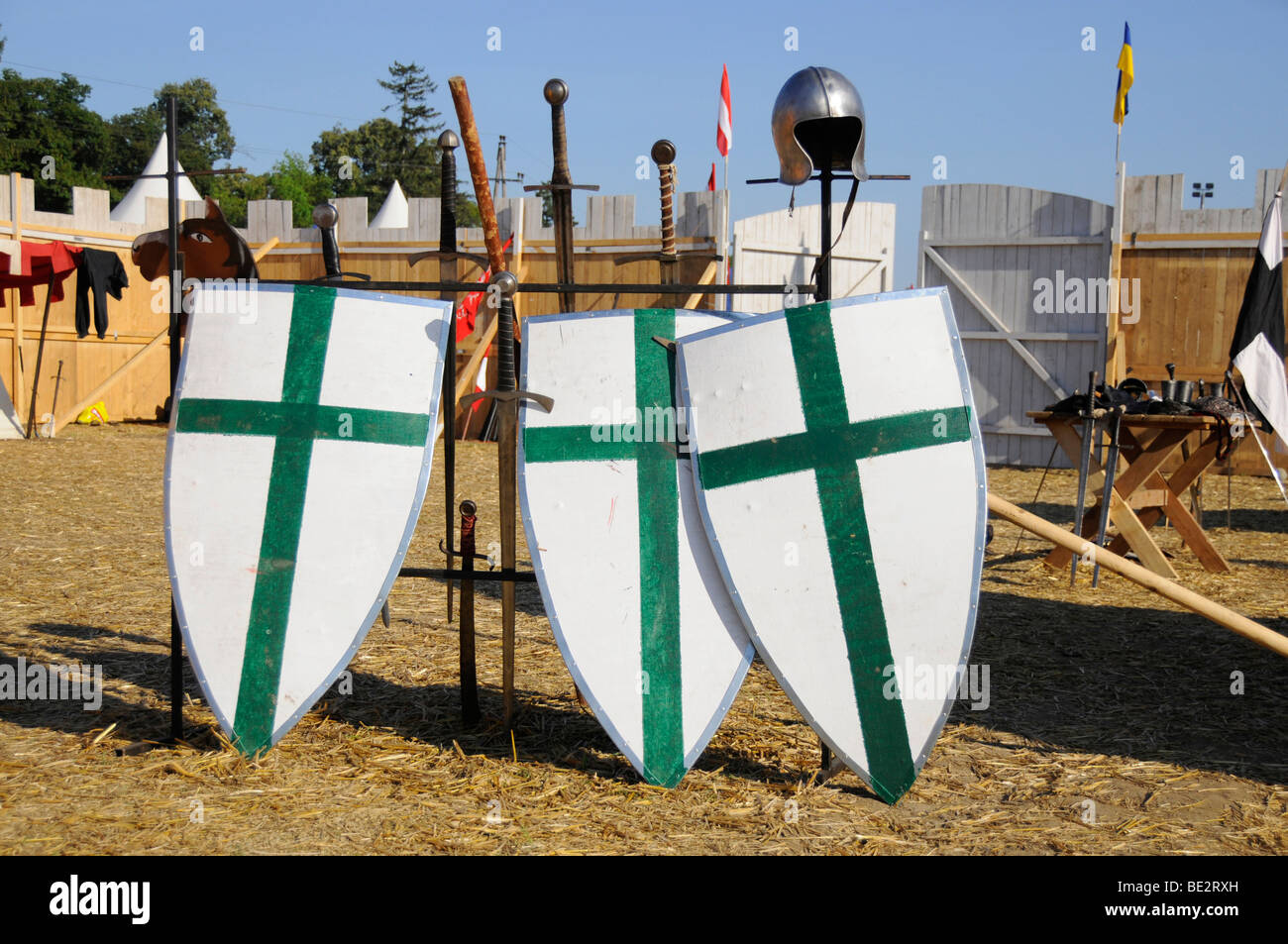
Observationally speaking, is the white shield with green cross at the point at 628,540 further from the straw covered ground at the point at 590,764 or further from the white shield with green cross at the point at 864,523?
the straw covered ground at the point at 590,764

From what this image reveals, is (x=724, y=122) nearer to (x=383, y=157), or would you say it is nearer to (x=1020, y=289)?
(x=1020, y=289)

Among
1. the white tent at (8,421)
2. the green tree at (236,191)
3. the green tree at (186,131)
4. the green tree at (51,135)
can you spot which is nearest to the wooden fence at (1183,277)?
the white tent at (8,421)

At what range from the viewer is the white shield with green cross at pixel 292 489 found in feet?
9.61

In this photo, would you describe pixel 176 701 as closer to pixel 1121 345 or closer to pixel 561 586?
pixel 561 586

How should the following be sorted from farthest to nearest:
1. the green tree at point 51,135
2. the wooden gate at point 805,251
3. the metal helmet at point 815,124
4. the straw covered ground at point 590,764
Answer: the green tree at point 51,135 → the wooden gate at point 805,251 → the metal helmet at point 815,124 → the straw covered ground at point 590,764

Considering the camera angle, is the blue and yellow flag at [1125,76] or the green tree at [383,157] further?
the green tree at [383,157]

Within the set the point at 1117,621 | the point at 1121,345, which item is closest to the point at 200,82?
the point at 1121,345

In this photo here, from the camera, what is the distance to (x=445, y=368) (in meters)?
3.14

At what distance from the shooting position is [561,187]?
137 inches

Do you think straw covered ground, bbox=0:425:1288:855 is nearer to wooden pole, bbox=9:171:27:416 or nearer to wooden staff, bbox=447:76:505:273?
wooden staff, bbox=447:76:505:273

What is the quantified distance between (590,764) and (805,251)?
1113 centimetres

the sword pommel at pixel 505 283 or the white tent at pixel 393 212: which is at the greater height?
the white tent at pixel 393 212

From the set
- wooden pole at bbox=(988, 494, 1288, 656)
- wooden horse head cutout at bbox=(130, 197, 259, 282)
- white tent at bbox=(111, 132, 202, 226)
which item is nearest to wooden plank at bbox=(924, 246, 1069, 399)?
wooden pole at bbox=(988, 494, 1288, 656)

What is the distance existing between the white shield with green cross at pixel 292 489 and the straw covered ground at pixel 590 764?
33cm
